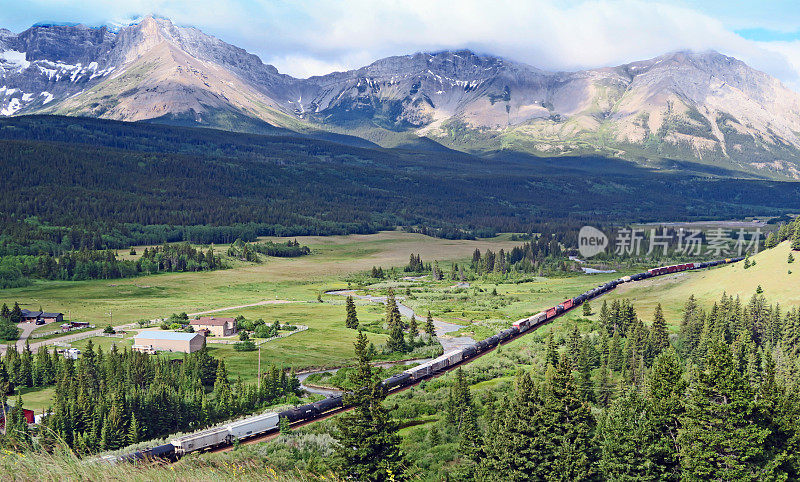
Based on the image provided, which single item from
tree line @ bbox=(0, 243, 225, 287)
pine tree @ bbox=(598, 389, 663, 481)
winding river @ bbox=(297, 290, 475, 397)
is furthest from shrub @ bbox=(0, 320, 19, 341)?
pine tree @ bbox=(598, 389, 663, 481)

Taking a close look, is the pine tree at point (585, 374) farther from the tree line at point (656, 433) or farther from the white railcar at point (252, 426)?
the white railcar at point (252, 426)

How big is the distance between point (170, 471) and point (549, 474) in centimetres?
2774

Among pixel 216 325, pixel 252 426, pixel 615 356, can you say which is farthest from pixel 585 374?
pixel 216 325

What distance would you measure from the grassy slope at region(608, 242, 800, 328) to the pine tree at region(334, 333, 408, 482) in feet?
276

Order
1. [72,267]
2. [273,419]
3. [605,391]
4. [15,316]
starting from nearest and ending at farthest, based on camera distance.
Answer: [273,419] → [605,391] → [15,316] → [72,267]

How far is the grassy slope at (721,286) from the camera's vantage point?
116188 millimetres

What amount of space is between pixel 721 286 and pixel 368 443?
116293 millimetres

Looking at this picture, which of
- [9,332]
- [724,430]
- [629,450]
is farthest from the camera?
[9,332]

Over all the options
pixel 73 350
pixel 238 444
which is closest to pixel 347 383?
pixel 238 444

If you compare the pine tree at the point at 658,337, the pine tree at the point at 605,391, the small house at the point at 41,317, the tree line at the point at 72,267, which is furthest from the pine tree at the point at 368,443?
the tree line at the point at 72,267

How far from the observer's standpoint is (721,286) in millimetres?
131750

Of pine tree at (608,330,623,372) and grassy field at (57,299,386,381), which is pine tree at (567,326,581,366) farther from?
grassy field at (57,299,386,381)

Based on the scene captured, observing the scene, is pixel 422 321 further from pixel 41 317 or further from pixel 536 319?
pixel 41 317

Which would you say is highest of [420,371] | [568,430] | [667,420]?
[667,420]
